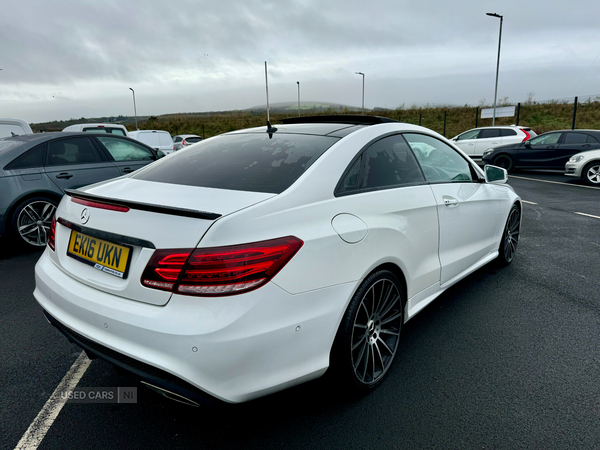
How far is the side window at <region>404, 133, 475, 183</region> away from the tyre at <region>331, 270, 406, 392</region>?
3.38 feet

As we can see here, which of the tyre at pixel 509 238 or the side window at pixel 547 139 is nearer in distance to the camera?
the tyre at pixel 509 238

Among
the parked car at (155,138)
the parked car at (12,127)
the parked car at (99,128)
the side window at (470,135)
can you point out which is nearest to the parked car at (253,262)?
the parked car at (12,127)

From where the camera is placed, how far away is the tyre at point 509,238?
4477mm

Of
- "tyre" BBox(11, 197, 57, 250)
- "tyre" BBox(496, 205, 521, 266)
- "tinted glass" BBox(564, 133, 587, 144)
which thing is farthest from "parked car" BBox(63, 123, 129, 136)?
"tinted glass" BBox(564, 133, 587, 144)

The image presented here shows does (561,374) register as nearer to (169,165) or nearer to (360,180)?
(360,180)

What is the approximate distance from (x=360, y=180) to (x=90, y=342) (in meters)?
1.68

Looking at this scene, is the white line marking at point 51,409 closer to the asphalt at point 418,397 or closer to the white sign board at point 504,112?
the asphalt at point 418,397

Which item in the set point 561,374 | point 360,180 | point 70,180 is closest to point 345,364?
point 360,180

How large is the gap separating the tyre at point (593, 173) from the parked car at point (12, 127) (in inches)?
550

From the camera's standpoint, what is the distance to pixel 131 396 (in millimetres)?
2467

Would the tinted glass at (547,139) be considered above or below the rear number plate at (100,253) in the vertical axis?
below

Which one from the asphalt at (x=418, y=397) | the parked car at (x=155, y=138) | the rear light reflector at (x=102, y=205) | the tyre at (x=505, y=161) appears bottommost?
the tyre at (x=505, y=161)

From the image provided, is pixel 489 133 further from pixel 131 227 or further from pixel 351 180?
pixel 131 227

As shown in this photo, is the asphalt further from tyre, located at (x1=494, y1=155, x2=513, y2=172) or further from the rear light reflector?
tyre, located at (x1=494, y1=155, x2=513, y2=172)
